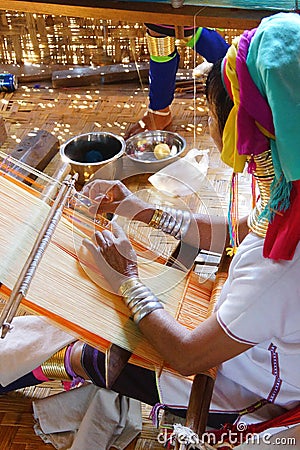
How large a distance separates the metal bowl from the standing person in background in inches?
6.1

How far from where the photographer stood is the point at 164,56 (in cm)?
327

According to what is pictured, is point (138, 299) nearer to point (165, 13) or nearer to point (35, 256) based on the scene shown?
point (35, 256)

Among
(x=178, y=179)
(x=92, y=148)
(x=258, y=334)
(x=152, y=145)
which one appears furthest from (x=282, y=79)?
(x=152, y=145)

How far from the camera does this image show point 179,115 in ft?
12.2

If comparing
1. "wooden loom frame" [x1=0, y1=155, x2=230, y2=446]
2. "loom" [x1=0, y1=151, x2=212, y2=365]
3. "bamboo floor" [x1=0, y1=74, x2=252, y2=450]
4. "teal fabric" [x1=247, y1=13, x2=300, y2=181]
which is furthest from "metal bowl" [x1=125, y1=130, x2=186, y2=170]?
"teal fabric" [x1=247, y1=13, x2=300, y2=181]

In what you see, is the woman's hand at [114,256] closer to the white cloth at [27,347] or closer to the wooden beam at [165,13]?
the white cloth at [27,347]

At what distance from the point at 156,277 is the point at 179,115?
2.16 meters

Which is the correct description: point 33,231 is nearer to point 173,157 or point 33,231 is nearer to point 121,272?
point 121,272

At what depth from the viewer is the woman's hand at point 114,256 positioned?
1.58m

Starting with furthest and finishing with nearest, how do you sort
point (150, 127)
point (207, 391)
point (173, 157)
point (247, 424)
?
point (150, 127) → point (173, 157) → point (247, 424) → point (207, 391)

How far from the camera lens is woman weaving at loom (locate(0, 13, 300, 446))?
3.91 ft

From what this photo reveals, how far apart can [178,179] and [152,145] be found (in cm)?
54

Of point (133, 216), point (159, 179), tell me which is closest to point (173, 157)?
point (159, 179)

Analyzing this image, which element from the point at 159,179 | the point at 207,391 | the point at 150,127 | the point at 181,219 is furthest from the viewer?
the point at 150,127
